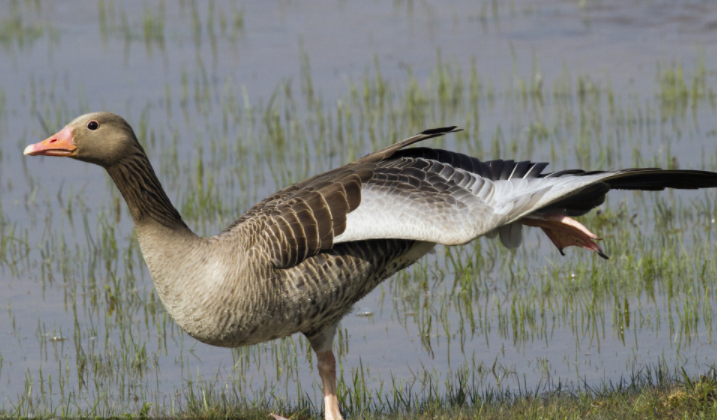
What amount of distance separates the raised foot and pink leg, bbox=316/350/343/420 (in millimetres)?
1525

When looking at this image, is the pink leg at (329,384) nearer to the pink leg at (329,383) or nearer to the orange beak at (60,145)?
the pink leg at (329,383)

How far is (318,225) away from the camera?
535 centimetres

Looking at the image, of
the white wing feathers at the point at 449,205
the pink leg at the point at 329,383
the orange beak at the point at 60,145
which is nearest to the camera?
the white wing feathers at the point at 449,205

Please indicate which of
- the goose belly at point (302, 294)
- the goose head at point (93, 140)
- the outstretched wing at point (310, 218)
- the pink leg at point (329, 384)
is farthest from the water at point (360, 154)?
the goose head at point (93, 140)

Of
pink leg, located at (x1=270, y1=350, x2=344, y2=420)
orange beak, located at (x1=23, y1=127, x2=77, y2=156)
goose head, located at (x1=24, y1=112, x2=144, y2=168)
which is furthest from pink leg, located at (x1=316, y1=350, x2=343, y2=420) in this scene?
orange beak, located at (x1=23, y1=127, x2=77, y2=156)

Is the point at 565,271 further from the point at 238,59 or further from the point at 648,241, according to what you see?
the point at 238,59

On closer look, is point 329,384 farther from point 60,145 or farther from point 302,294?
point 60,145

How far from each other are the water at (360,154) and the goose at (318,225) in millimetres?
1213

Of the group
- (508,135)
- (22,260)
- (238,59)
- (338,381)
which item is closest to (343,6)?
(238,59)

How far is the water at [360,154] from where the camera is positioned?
6926 millimetres

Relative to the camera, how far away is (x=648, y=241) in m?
8.48

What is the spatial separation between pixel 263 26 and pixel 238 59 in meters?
2.82

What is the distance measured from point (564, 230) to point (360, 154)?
19.7 ft

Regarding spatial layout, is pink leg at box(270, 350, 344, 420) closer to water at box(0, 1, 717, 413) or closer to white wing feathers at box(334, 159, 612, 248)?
water at box(0, 1, 717, 413)
